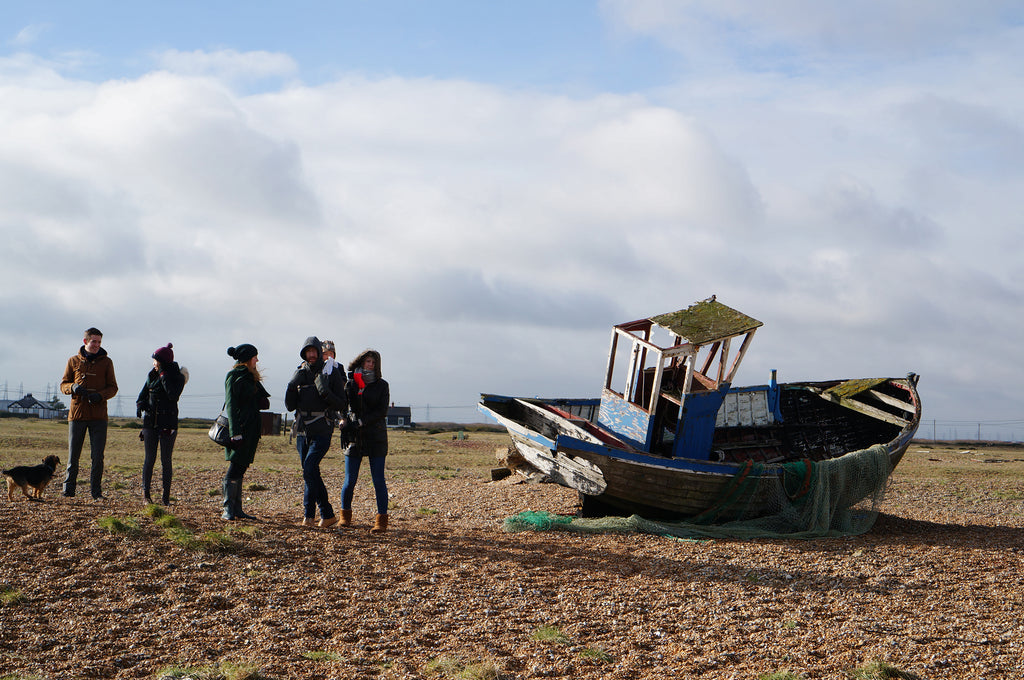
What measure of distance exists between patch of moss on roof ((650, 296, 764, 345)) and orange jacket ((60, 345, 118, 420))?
28.1 ft

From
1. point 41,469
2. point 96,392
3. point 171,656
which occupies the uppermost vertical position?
point 96,392

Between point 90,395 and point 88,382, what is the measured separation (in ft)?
0.60

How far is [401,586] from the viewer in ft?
26.1

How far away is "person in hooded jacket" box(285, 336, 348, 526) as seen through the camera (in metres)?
9.44

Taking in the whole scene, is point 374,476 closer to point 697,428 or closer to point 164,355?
point 164,355

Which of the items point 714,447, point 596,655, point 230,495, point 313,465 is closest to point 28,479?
point 230,495

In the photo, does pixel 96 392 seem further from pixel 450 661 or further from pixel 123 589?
pixel 450 661

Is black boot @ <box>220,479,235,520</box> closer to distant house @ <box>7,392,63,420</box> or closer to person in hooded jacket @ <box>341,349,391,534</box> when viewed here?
person in hooded jacket @ <box>341,349,391,534</box>

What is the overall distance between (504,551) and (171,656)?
4270 millimetres

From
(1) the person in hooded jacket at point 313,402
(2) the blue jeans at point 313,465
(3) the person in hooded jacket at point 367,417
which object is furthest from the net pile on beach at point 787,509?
(1) the person in hooded jacket at point 313,402

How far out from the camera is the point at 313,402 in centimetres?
959

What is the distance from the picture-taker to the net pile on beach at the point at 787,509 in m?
11.4

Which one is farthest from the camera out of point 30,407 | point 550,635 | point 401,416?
point 30,407

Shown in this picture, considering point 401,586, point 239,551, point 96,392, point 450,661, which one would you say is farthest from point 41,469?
point 450,661
